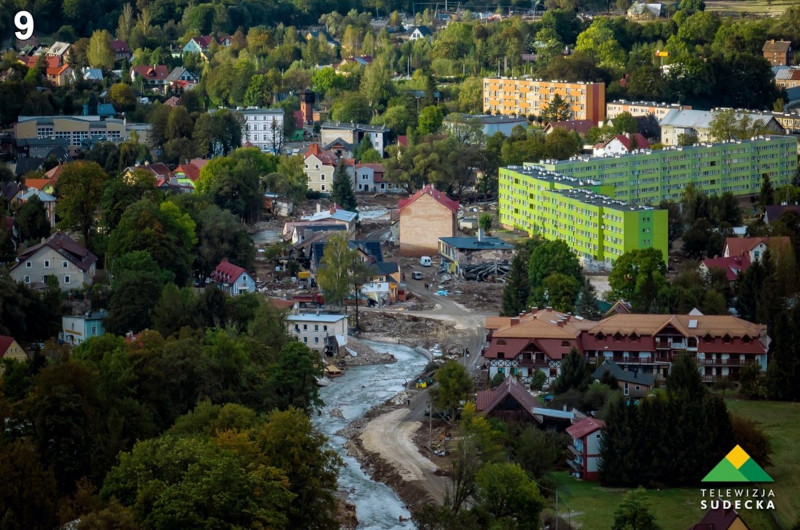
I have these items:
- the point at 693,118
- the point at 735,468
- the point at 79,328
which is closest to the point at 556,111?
the point at 693,118

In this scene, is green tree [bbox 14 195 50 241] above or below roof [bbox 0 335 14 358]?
above

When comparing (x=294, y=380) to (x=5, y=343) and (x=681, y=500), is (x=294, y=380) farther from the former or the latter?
(x=681, y=500)

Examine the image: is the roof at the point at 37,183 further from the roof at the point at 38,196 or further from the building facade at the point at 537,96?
the building facade at the point at 537,96

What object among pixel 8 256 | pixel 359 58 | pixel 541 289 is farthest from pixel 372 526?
pixel 359 58

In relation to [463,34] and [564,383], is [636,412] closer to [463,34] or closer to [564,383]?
[564,383]

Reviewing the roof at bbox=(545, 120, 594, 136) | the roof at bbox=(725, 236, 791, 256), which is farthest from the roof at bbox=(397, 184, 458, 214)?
the roof at bbox=(545, 120, 594, 136)

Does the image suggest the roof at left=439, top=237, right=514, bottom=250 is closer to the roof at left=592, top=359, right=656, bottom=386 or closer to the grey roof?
the roof at left=592, top=359, right=656, bottom=386
